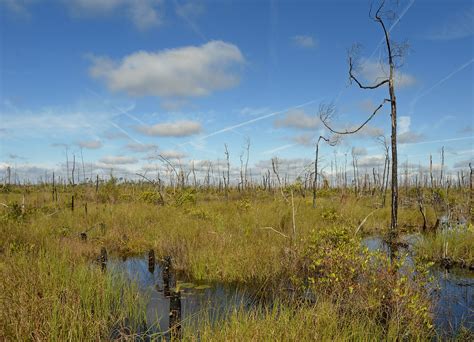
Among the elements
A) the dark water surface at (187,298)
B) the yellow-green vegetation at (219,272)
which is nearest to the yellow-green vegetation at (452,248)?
the yellow-green vegetation at (219,272)

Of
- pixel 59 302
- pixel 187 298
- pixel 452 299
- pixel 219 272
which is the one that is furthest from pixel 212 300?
pixel 452 299

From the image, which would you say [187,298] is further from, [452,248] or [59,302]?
[452,248]

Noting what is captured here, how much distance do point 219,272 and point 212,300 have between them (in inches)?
51.9

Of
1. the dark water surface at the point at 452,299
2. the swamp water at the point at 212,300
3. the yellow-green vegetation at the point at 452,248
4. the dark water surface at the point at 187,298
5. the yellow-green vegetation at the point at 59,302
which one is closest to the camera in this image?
the yellow-green vegetation at the point at 59,302

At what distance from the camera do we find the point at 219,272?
8.33m

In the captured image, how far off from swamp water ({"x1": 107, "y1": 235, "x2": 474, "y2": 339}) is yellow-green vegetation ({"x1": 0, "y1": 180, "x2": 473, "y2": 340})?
0.41 metres

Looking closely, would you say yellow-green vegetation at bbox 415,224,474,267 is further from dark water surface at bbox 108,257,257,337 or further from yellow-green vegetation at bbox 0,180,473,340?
dark water surface at bbox 108,257,257,337

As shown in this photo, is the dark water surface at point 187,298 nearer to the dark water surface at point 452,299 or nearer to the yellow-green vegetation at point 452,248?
the dark water surface at point 452,299

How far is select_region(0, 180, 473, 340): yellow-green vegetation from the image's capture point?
14.9 ft

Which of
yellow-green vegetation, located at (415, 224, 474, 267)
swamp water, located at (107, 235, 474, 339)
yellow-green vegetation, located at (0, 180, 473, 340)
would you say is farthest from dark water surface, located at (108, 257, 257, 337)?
yellow-green vegetation, located at (415, 224, 474, 267)

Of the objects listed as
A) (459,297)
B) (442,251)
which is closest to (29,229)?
(459,297)

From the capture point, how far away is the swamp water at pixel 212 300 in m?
5.74

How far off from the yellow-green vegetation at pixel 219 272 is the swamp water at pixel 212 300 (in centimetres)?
41

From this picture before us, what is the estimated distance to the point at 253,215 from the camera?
1402 cm
